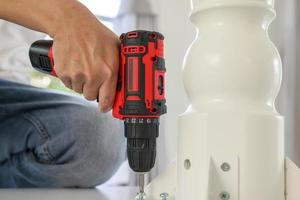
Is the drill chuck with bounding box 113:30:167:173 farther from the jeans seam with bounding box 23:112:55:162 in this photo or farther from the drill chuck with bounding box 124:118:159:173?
the jeans seam with bounding box 23:112:55:162

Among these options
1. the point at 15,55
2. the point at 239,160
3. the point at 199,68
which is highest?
the point at 15,55

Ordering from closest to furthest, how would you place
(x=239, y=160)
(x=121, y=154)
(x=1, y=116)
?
1. (x=239, y=160)
2. (x=1, y=116)
3. (x=121, y=154)

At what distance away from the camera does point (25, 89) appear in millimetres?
1324

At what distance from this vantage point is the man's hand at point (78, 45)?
0.73m

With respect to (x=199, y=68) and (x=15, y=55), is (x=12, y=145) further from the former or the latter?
(x=199, y=68)

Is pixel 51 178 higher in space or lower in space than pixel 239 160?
lower

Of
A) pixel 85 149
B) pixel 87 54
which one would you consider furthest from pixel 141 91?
pixel 85 149

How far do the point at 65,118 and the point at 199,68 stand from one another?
79cm

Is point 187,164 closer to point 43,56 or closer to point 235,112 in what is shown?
point 235,112

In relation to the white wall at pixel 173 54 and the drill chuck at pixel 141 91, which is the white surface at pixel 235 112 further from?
the white wall at pixel 173 54

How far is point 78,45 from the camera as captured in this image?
0.73 meters

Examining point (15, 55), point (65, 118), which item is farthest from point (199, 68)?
point (15, 55)

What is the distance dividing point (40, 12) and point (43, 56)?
0.09 metres

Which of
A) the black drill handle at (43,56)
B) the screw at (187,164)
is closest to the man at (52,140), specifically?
the black drill handle at (43,56)
